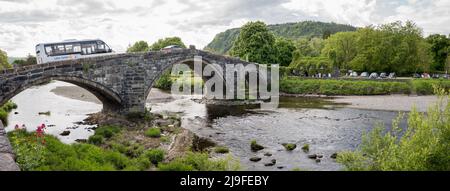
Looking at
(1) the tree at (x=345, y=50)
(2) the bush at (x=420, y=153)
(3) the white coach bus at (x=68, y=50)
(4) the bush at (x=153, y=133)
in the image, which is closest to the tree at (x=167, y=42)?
(1) the tree at (x=345, y=50)

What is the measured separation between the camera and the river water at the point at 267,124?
1005 inches

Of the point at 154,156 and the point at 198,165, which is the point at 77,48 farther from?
the point at 198,165

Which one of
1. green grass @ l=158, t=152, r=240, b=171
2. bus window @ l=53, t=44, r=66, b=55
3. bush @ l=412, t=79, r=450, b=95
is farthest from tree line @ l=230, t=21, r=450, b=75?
green grass @ l=158, t=152, r=240, b=171

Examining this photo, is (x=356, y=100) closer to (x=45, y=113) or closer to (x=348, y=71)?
(x=348, y=71)

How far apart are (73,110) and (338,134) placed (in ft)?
109

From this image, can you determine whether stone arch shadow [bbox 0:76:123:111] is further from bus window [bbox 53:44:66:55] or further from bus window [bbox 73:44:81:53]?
bus window [bbox 53:44:66:55]

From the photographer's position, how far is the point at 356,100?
52531 millimetres

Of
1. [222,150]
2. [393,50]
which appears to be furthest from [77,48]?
[393,50]

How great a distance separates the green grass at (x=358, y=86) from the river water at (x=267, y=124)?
794 cm

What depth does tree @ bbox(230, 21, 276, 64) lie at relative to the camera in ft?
223

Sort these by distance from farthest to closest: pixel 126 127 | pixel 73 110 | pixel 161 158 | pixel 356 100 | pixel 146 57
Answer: pixel 356 100, pixel 73 110, pixel 146 57, pixel 126 127, pixel 161 158

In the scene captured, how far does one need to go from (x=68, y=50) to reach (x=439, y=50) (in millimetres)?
74444
